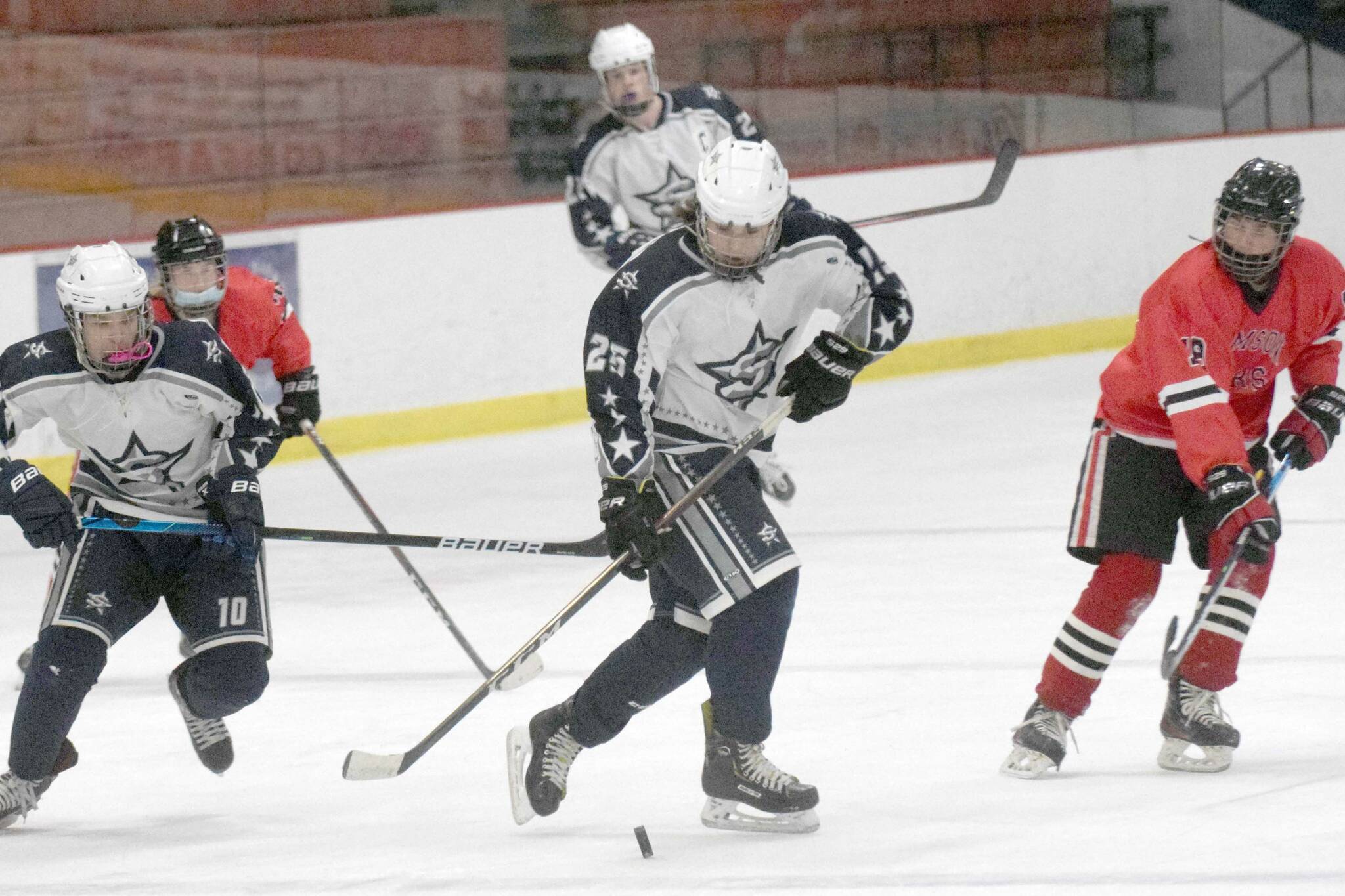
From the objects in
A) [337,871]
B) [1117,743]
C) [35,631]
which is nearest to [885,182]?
[35,631]

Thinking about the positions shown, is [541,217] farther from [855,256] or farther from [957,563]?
[855,256]

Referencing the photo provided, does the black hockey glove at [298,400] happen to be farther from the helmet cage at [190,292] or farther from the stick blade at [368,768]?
the stick blade at [368,768]

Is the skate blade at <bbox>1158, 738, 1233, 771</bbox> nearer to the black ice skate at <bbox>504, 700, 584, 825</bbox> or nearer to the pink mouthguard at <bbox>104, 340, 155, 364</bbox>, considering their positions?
the black ice skate at <bbox>504, 700, 584, 825</bbox>

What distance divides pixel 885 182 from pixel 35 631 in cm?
413

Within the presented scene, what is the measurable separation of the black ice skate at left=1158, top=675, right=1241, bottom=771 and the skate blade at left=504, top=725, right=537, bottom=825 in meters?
0.98

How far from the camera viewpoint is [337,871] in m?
2.88

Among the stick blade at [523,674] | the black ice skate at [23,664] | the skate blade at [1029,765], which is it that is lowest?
the black ice skate at [23,664]

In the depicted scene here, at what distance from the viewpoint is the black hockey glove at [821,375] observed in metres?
2.98

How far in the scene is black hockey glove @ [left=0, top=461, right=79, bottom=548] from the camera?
9.89ft

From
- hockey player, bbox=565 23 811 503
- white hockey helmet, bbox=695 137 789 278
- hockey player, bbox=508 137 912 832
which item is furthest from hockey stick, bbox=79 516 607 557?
hockey player, bbox=565 23 811 503

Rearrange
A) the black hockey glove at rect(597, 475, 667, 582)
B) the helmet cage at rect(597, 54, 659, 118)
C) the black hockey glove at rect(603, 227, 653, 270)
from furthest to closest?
the helmet cage at rect(597, 54, 659, 118) < the black hockey glove at rect(603, 227, 653, 270) < the black hockey glove at rect(597, 475, 667, 582)

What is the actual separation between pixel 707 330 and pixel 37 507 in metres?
1.00

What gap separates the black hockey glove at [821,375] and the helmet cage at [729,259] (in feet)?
0.49

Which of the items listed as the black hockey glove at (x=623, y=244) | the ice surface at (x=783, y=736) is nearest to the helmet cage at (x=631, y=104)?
the black hockey glove at (x=623, y=244)
